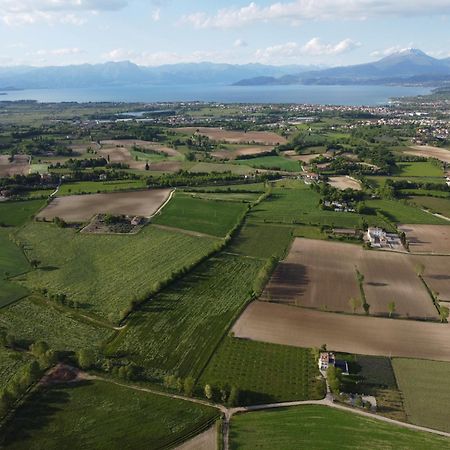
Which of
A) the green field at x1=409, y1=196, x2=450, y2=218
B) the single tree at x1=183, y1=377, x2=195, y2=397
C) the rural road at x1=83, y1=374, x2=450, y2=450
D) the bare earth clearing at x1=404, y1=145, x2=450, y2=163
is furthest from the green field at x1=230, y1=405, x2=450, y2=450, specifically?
the bare earth clearing at x1=404, y1=145, x2=450, y2=163

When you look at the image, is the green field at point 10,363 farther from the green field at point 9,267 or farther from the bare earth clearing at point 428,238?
the bare earth clearing at point 428,238

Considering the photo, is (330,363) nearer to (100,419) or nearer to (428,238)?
(100,419)

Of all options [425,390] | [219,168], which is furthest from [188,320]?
[219,168]

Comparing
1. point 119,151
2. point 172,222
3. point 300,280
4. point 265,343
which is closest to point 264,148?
point 119,151

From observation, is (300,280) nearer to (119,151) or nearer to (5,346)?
(5,346)

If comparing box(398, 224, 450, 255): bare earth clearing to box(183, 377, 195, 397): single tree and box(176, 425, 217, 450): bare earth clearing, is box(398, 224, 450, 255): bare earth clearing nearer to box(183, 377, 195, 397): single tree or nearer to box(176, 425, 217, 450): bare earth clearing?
box(183, 377, 195, 397): single tree

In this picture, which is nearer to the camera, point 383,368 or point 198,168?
point 383,368

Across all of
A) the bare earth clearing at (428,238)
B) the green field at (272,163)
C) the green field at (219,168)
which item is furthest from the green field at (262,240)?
the green field at (272,163)

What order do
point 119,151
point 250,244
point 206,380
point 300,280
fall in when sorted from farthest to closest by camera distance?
1. point 119,151
2. point 250,244
3. point 300,280
4. point 206,380
